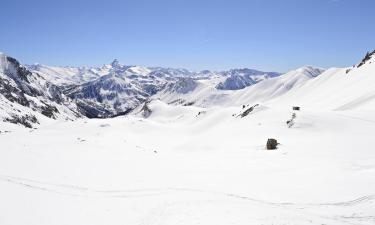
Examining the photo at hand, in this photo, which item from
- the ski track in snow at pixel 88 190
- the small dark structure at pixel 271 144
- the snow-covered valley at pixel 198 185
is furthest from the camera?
the small dark structure at pixel 271 144

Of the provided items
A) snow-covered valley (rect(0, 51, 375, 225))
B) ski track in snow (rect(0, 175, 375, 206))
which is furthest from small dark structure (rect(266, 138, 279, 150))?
ski track in snow (rect(0, 175, 375, 206))

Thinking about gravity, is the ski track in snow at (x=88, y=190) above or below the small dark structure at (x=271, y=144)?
below

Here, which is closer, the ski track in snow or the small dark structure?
the ski track in snow

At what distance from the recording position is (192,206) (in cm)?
2106

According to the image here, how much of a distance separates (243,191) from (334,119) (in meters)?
30.8

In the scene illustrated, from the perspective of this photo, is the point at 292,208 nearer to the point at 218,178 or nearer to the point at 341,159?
the point at 218,178

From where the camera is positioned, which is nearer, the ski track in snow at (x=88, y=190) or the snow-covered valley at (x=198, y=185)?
the snow-covered valley at (x=198, y=185)

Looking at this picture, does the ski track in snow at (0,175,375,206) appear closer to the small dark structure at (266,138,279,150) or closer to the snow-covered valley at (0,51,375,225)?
the snow-covered valley at (0,51,375,225)

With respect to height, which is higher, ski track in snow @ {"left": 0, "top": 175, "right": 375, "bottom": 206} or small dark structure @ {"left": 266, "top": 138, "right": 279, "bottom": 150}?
small dark structure @ {"left": 266, "top": 138, "right": 279, "bottom": 150}

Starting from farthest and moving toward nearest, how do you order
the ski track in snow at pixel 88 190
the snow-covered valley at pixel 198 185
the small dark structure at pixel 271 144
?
1. the small dark structure at pixel 271 144
2. the ski track in snow at pixel 88 190
3. the snow-covered valley at pixel 198 185

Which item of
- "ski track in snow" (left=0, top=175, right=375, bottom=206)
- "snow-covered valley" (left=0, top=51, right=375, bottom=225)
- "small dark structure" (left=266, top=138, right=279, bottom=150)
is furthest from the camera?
"small dark structure" (left=266, top=138, right=279, bottom=150)

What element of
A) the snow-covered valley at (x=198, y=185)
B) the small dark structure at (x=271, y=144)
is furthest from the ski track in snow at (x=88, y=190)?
the small dark structure at (x=271, y=144)

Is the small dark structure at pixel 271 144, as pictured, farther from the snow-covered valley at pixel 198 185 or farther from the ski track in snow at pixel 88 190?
the ski track in snow at pixel 88 190

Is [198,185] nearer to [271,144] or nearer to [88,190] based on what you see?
[88,190]
